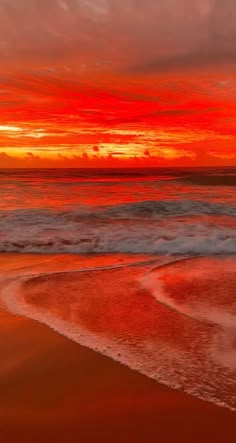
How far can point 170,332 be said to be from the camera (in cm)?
509

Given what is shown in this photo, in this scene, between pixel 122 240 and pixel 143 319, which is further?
pixel 122 240

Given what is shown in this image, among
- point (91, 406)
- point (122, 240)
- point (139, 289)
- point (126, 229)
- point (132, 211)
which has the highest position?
point (132, 211)

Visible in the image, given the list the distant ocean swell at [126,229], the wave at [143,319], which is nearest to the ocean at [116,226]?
the distant ocean swell at [126,229]

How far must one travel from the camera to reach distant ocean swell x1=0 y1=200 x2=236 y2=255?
429 inches

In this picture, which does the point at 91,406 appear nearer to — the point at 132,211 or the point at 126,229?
the point at 126,229

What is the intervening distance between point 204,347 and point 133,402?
1.25 metres

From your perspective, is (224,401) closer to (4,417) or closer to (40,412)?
(40,412)

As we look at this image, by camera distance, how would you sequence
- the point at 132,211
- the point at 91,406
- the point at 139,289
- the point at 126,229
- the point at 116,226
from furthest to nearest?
1. the point at 132,211
2. the point at 116,226
3. the point at 126,229
4. the point at 139,289
5. the point at 91,406

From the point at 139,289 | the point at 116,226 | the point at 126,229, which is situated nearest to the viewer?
the point at 139,289

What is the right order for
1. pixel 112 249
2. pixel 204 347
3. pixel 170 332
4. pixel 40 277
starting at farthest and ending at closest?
pixel 112 249 < pixel 40 277 < pixel 170 332 < pixel 204 347

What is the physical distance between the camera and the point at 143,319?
5551mm

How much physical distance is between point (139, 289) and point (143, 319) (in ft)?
4.60

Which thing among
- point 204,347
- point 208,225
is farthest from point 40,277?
point 208,225

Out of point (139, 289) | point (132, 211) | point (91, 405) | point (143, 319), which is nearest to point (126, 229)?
point (132, 211)
